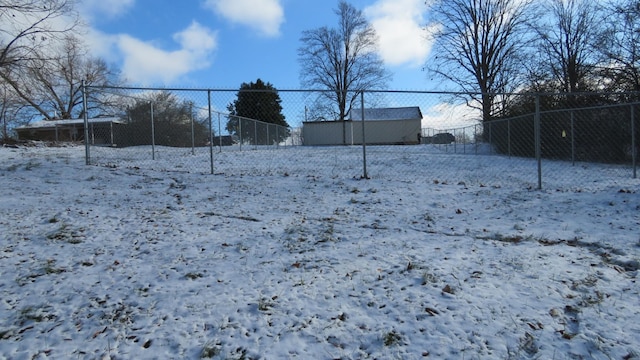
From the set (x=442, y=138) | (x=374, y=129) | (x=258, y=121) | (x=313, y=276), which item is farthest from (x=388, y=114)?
(x=313, y=276)

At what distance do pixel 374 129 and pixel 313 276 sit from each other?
3271 centimetres

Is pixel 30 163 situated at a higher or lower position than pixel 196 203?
higher

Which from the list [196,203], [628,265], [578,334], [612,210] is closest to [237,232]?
[196,203]

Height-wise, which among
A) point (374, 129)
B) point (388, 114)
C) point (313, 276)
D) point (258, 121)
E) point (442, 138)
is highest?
point (388, 114)

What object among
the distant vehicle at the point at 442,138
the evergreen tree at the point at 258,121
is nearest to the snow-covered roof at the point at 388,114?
the distant vehicle at the point at 442,138

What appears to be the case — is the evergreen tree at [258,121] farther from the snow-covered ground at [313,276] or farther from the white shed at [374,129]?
the white shed at [374,129]

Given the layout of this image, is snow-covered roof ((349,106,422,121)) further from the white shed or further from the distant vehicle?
the distant vehicle

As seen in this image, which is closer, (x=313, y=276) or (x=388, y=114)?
(x=313, y=276)

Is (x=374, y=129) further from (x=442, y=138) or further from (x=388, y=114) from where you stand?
(x=442, y=138)

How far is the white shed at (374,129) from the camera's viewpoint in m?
33.2

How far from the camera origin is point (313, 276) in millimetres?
3309

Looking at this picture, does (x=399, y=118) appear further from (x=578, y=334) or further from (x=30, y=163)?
(x=578, y=334)

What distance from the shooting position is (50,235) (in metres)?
4.14

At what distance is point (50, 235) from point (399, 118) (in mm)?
33806
